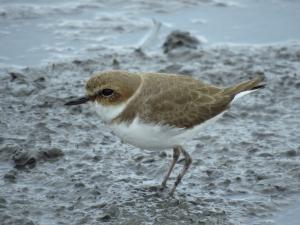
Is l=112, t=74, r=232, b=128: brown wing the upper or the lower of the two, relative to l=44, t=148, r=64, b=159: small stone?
upper

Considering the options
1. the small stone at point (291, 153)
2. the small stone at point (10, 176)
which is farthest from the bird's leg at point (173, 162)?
the small stone at point (10, 176)

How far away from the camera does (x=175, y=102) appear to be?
7.02 metres

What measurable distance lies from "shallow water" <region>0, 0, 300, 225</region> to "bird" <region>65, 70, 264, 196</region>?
1.78ft

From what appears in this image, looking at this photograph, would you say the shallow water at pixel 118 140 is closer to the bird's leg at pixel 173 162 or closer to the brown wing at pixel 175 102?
the bird's leg at pixel 173 162

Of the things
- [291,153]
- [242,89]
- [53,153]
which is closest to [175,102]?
[242,89]

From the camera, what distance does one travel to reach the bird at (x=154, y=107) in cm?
672

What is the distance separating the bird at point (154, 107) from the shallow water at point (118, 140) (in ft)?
1.78

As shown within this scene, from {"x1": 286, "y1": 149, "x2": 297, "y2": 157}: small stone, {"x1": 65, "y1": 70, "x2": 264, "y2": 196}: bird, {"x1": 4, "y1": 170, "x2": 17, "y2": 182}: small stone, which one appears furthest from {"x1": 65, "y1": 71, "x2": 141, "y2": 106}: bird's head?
{"x1": 286, "y1": 149, "x2": 297, "y2": 157}: small stone

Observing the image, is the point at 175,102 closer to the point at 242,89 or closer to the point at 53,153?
the point at 242,89

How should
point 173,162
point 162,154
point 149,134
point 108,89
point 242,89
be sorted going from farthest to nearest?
point 162,154 < point 242,89 < point 173,162 < point 108,89 < point 149,134

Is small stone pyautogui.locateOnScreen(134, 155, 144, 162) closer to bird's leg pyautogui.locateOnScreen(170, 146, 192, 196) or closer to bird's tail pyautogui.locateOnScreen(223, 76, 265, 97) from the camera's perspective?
bird's leg pyautogui.locateOnScreen(170, 146, 192, 196)

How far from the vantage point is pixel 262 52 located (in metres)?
10.6

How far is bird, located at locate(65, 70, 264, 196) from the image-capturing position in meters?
6.72

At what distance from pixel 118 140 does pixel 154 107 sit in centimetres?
143
